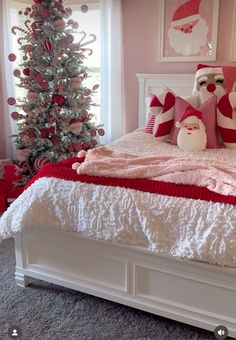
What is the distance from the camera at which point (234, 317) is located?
1.60 metres

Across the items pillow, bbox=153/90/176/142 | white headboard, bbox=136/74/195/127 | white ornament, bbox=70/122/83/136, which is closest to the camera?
pillow, bbox=153/90/176/142

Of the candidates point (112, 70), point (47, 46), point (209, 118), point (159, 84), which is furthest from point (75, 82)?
point (209, 118)

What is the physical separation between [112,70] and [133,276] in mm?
2564

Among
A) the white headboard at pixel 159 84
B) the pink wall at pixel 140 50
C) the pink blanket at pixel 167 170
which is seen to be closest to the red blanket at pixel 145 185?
the pink blanket at pixel 167 170

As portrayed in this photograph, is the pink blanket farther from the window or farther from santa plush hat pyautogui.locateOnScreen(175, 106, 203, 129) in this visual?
the window

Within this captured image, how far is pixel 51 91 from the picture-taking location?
3186 millimetres

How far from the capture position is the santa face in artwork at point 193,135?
2.33m

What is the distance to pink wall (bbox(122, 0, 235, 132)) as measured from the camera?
3.56 meters

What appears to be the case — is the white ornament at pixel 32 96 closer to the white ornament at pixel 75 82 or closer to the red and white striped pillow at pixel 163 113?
the white ornament at pixel 75 82

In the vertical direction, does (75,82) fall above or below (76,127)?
above

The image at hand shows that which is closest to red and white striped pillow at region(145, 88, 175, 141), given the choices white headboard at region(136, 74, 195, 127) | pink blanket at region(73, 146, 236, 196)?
pink blanket at region(73, 146, 236, 196)

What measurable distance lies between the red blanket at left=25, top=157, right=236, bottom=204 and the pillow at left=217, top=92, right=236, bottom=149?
3.19 ft

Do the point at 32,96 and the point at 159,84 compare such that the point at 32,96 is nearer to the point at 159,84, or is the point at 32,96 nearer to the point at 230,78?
the point at 159,84

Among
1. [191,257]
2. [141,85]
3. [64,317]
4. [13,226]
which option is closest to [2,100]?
[141,85]
